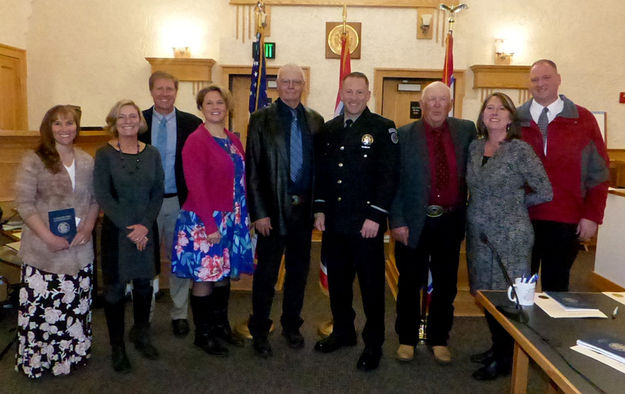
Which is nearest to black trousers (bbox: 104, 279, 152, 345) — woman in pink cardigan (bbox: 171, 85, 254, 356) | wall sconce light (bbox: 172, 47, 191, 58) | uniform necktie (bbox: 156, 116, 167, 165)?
woman in pink cardigan (bbox: 171, 85, 254, 356)

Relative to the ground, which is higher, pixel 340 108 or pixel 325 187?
pixel 340 108

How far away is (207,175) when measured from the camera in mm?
2473

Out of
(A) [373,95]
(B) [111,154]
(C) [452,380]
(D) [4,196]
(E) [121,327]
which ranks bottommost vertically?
(C) [452,380]

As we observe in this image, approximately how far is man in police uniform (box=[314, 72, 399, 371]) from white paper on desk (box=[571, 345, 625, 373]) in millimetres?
1201

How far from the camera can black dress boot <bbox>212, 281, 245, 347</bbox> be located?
8.85 ft

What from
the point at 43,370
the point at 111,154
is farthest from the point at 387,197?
the point at 43,370

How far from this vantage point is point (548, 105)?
2594mm

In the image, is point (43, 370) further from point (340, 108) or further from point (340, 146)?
point (340, 108)

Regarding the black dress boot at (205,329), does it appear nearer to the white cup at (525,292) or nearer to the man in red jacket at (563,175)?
the white cup at (525,292)

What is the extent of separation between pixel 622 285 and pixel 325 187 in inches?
122

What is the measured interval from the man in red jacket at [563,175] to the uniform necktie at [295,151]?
126cm

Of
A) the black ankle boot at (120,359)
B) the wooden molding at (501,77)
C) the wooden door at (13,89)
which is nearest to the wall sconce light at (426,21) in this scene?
the wooden molding at (501,77)

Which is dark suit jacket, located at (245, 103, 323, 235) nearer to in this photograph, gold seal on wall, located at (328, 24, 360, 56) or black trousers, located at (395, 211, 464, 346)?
black trousers, located at (395, 211, 464, 346)

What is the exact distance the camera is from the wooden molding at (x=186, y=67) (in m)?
6.12
